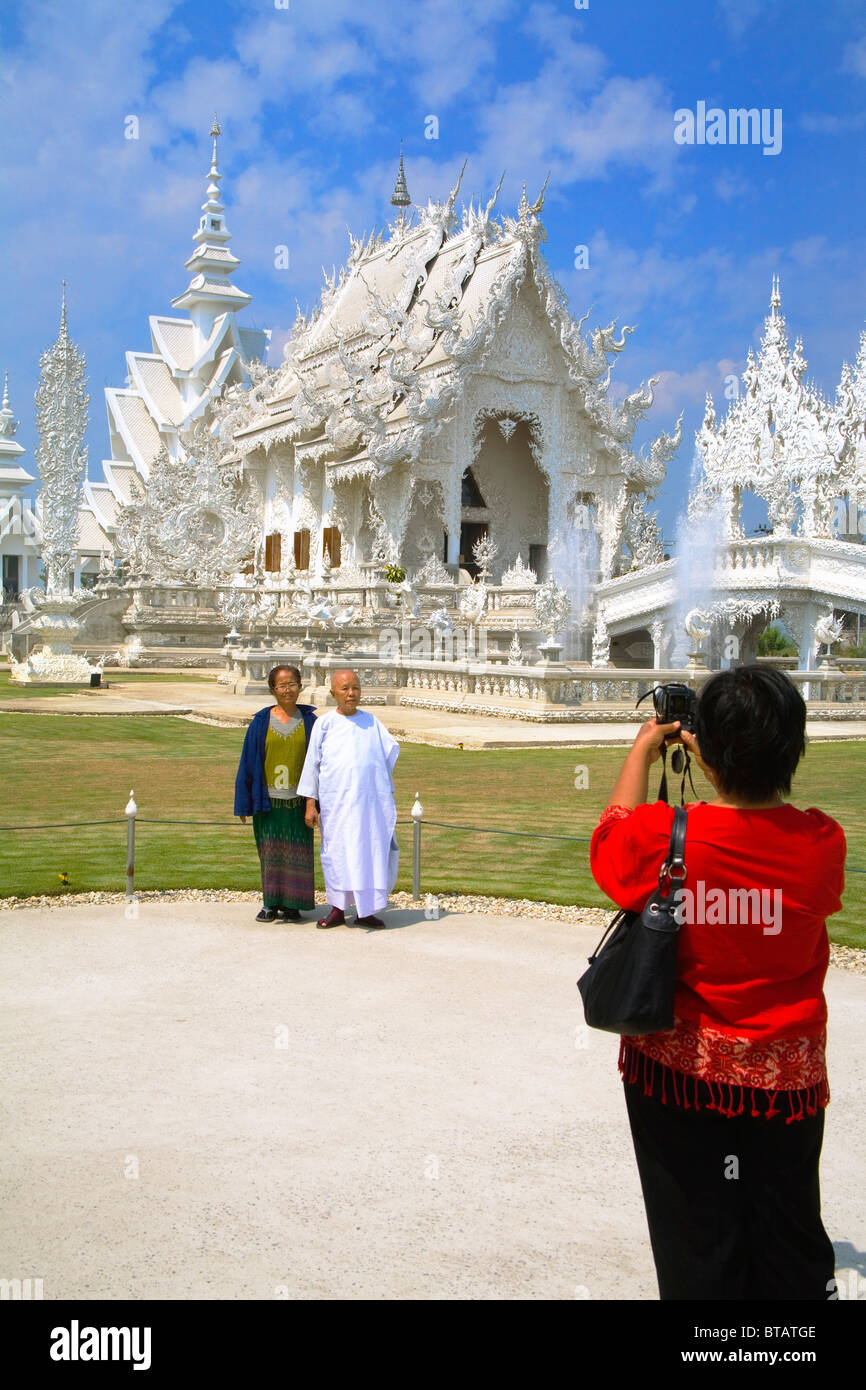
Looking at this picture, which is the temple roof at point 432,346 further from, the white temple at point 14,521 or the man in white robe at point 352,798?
the man in white robe at point 352,798

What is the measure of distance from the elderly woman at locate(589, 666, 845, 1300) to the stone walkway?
30.9 inches

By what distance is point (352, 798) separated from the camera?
697 centimetres

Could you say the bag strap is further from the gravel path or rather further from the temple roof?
the temple roof

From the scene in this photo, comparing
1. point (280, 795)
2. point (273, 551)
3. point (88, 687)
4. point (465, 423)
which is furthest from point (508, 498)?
point (280, 795)

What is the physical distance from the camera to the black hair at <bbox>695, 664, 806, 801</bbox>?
2.56m

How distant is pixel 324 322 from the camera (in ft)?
160

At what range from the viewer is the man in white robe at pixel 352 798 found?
6.98 meters

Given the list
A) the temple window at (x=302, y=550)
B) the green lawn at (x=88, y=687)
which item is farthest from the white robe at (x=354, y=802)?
the temple window at (x=302, y=550)

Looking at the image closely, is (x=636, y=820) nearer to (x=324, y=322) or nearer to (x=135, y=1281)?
(x=135, y=1281)

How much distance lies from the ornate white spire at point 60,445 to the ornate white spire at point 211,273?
33.5 meters

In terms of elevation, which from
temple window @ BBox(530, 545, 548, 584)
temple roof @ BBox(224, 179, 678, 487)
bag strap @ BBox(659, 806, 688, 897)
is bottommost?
bag strap @ BBox(659, 806, 688, 897)

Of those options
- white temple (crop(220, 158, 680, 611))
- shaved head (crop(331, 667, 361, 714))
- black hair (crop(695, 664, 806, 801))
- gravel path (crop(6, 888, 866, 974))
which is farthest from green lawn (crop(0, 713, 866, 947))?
white temple (crop(220, 158, 680, 611))

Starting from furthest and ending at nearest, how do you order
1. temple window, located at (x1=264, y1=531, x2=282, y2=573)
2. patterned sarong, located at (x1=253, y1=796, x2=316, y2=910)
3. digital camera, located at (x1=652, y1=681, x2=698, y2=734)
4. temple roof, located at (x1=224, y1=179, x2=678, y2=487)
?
temple window, located at (x1=264, y1=531, x2=282, y2=573) → temple roof, located at (x1=224, y1=179, x2=678, y2=487) → patterned sarong, located at (x1=253, y1=796, x2=316, y2=910) → digital camera, located at (x1=652, y1=681, x2=698, y2=734)
